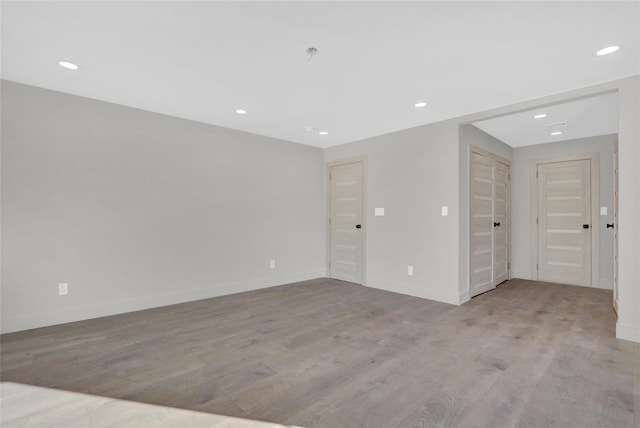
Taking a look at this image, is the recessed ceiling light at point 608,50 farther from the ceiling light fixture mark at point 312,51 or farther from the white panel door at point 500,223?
the white panel door at point 500,223

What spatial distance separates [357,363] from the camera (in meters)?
2.44

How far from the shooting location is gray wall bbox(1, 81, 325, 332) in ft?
10.2

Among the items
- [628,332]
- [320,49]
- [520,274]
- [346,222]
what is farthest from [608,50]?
[520,274]

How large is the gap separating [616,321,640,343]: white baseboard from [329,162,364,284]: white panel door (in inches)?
126

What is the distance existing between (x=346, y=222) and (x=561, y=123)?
11.4ft

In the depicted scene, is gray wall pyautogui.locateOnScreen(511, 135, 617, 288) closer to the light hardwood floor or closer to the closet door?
the closet door

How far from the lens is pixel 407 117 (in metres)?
4.11

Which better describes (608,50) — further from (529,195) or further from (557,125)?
(529,195)

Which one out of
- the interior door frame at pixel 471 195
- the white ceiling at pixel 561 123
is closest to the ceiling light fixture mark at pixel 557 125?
the white ceiling at pixel 561 123

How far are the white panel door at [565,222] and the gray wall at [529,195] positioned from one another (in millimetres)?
159

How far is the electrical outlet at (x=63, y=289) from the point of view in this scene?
329 cm

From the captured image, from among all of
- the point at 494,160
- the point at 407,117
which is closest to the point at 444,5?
the point at 407,117

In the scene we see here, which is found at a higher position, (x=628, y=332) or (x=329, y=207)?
(x=329, y=207)

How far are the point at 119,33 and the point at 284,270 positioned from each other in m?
3.96
